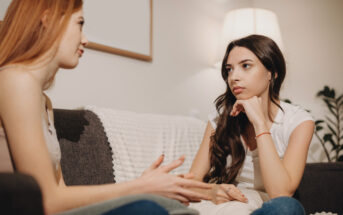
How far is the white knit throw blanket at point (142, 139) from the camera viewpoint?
149 cm

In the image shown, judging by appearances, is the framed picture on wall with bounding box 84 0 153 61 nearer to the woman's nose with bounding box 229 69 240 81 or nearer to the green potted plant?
the woman's nose with bounding box 229 69 240 81

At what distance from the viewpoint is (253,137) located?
152cm

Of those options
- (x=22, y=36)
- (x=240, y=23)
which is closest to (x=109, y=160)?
(x=22, y=36)

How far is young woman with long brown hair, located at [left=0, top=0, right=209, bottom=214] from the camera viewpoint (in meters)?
0.72

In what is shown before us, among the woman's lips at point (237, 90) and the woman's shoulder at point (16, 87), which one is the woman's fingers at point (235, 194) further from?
the woman's shoulder at point (16, 87)

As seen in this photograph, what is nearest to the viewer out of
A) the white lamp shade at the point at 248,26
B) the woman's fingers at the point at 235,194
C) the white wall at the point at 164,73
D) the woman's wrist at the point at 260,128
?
the woman's fingers at the point at 235,194

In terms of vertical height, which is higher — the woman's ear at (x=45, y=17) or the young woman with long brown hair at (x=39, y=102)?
the woman's ear at (x=45, y=17)

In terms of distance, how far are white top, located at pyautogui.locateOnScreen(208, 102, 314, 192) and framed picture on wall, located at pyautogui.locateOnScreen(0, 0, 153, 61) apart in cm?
98

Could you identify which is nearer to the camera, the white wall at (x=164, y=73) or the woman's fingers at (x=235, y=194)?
the woman's fingers at (x=235, y=194)

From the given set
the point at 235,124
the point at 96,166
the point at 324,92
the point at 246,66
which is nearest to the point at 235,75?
the point at 246,66

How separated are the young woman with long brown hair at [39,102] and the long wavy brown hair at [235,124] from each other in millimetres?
735

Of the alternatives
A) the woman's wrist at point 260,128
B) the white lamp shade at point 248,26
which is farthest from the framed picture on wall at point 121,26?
the woman's wrist at point 260,128

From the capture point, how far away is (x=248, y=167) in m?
1.47

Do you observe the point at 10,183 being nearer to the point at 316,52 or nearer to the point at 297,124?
the point at 297,124
